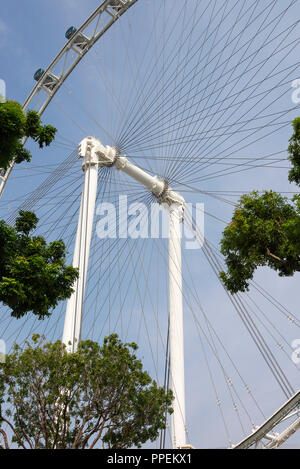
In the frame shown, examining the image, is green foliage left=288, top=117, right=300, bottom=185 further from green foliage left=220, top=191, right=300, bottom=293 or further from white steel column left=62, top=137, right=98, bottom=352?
white steel column left=62, top=137, right=98, bottom=352

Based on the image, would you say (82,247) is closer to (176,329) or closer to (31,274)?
(176,329)

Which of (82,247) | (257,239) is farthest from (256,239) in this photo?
(82,247)

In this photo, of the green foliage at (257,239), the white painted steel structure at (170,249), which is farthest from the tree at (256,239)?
the white painted steel structure at (170,249)

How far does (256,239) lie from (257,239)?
0.09 ft

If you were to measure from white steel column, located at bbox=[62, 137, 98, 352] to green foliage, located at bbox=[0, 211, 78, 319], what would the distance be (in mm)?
6445

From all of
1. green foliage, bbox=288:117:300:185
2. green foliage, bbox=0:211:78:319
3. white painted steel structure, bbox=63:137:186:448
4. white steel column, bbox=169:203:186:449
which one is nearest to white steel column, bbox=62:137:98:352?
white painted steel structure, bbox=63:137:186:448

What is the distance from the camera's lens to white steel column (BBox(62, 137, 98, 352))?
18.3 m

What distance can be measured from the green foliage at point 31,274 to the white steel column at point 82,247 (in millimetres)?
6445

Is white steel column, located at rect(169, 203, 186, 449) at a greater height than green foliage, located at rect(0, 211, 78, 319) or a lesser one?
greater

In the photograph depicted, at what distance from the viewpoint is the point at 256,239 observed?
13469 mm

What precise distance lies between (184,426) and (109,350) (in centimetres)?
475
